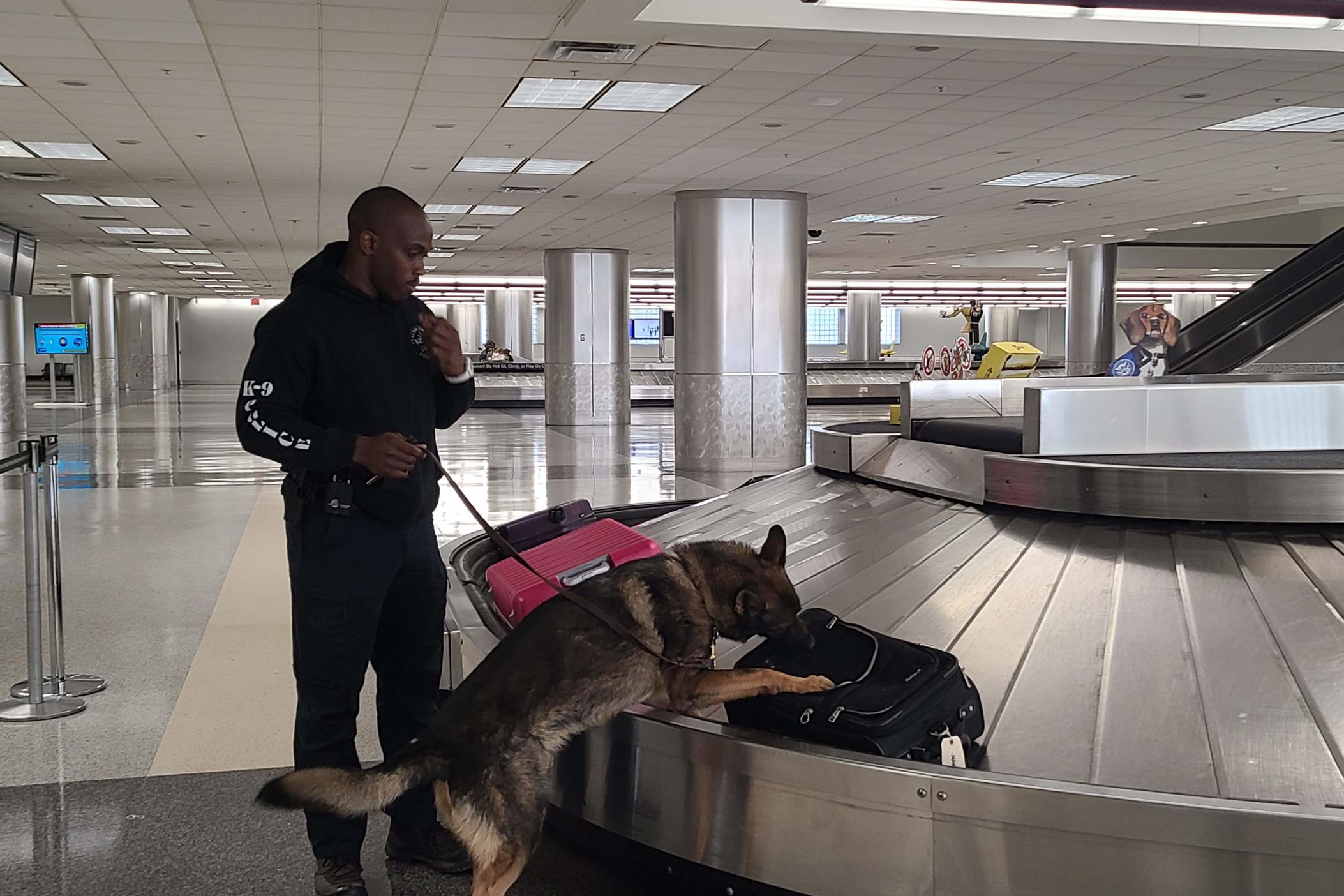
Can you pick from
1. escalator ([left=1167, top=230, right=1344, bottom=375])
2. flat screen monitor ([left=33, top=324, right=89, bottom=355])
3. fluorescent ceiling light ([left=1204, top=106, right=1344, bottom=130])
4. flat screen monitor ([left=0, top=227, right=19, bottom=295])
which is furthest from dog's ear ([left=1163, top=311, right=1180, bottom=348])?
flat screen monitor ([left=33, top=324, right=89, bottom=355])

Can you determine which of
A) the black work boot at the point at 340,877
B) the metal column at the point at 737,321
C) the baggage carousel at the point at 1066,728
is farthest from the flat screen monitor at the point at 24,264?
the black work boot at the point at 340,877

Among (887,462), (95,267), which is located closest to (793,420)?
(887,462)

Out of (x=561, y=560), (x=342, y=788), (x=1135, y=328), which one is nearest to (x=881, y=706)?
(x=342, y=788)

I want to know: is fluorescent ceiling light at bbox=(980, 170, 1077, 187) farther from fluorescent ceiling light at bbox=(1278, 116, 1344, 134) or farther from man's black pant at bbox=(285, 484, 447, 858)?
man's black pant at bbox=(285, 484, 447, 858)

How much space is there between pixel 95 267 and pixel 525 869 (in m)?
32.2

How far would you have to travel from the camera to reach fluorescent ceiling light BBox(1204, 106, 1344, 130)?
10997 millimetres

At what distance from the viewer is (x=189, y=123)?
1120cm

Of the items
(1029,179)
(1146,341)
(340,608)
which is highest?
(1029,179)

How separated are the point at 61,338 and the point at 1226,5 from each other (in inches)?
1172

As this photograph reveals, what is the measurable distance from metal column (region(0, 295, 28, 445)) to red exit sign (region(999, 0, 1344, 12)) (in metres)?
20.6

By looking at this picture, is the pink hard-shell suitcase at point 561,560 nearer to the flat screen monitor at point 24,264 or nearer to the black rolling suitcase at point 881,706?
the black rolling suitcase at point 881,706

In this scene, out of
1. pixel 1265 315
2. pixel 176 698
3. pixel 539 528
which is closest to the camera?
pixel 176 698

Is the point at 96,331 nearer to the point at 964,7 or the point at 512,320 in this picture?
the point at 512,320

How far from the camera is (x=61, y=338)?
30266 mm
